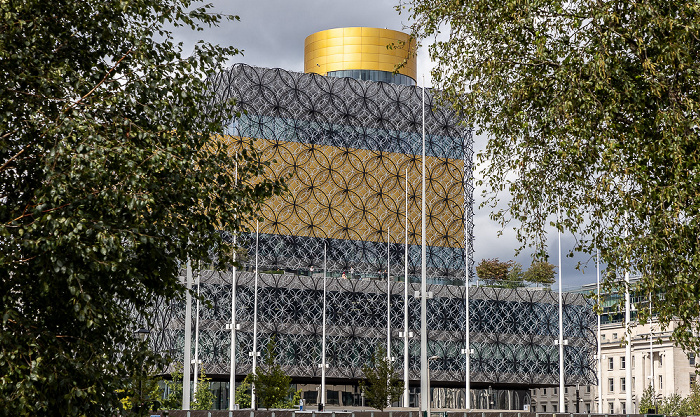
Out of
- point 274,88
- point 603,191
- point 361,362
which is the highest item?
point 274,88

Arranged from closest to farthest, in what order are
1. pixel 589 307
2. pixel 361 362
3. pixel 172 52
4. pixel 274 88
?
pixel 172 52
pixel 361 362
pixel 274 88
pixel 589 307

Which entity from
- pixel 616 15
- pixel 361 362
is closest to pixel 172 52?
pixel 616 15

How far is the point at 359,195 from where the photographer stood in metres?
97.9

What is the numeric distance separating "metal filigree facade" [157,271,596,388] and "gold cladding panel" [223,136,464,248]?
8.40 m

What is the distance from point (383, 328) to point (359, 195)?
1627cm

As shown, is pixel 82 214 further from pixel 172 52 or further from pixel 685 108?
pixel 685 108

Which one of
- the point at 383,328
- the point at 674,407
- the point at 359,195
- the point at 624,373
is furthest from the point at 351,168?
the point at 624,373

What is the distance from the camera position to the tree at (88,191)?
11867 millimetres

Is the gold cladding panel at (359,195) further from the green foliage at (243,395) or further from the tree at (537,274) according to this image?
the green foliage at (243,395)

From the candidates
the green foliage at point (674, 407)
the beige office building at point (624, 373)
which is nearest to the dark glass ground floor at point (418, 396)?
the green foliage at point (674, 407)

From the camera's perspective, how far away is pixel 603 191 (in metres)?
15.5

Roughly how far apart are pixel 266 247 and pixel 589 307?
4022cm

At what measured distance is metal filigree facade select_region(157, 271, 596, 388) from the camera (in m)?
83.8

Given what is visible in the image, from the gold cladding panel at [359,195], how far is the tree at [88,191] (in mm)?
76427
